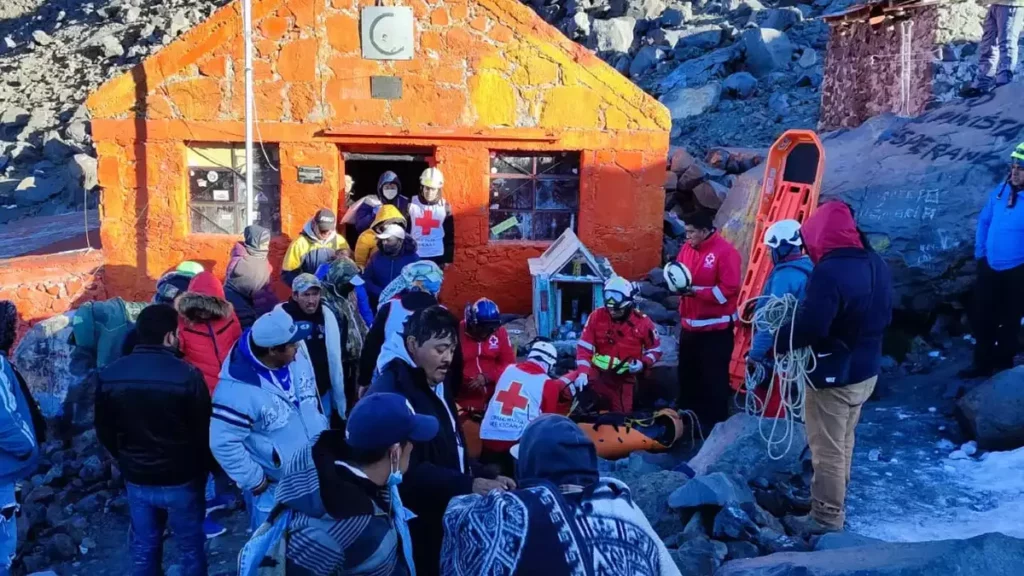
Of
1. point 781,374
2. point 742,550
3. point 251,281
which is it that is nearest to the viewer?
point 742,550

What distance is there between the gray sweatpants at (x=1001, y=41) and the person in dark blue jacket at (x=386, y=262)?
822 centimetres

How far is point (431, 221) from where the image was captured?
9.23 metres

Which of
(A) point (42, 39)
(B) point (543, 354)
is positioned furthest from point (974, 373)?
(A) point (42, 39)

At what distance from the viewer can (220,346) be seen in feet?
18.7

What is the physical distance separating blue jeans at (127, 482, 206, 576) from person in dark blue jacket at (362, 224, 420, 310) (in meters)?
3.20

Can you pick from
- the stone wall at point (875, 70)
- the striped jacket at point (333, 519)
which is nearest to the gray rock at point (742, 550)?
the striped jacket at point (333, 519)

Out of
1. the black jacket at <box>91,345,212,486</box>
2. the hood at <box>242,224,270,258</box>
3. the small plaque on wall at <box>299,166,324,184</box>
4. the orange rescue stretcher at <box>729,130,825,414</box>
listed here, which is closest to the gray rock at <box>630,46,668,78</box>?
the orange rescue stretcher at <box>729,130,825,414</box>

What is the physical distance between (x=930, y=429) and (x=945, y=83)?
8.02m

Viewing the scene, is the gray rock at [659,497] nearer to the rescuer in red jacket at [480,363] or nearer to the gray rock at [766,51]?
the rescuer in red jacket at [480,363]

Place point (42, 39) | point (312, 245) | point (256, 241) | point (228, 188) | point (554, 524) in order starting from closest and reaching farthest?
point (554, 524)
point (256, 241)
point (312, 245)
point (228, 188)
point (42, 39)

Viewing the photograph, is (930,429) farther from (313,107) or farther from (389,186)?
(313,107)

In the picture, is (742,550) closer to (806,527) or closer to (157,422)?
(806,527)

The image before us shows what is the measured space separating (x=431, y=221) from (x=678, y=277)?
10.5ft

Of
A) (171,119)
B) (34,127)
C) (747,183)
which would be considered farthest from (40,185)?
(747,183)
